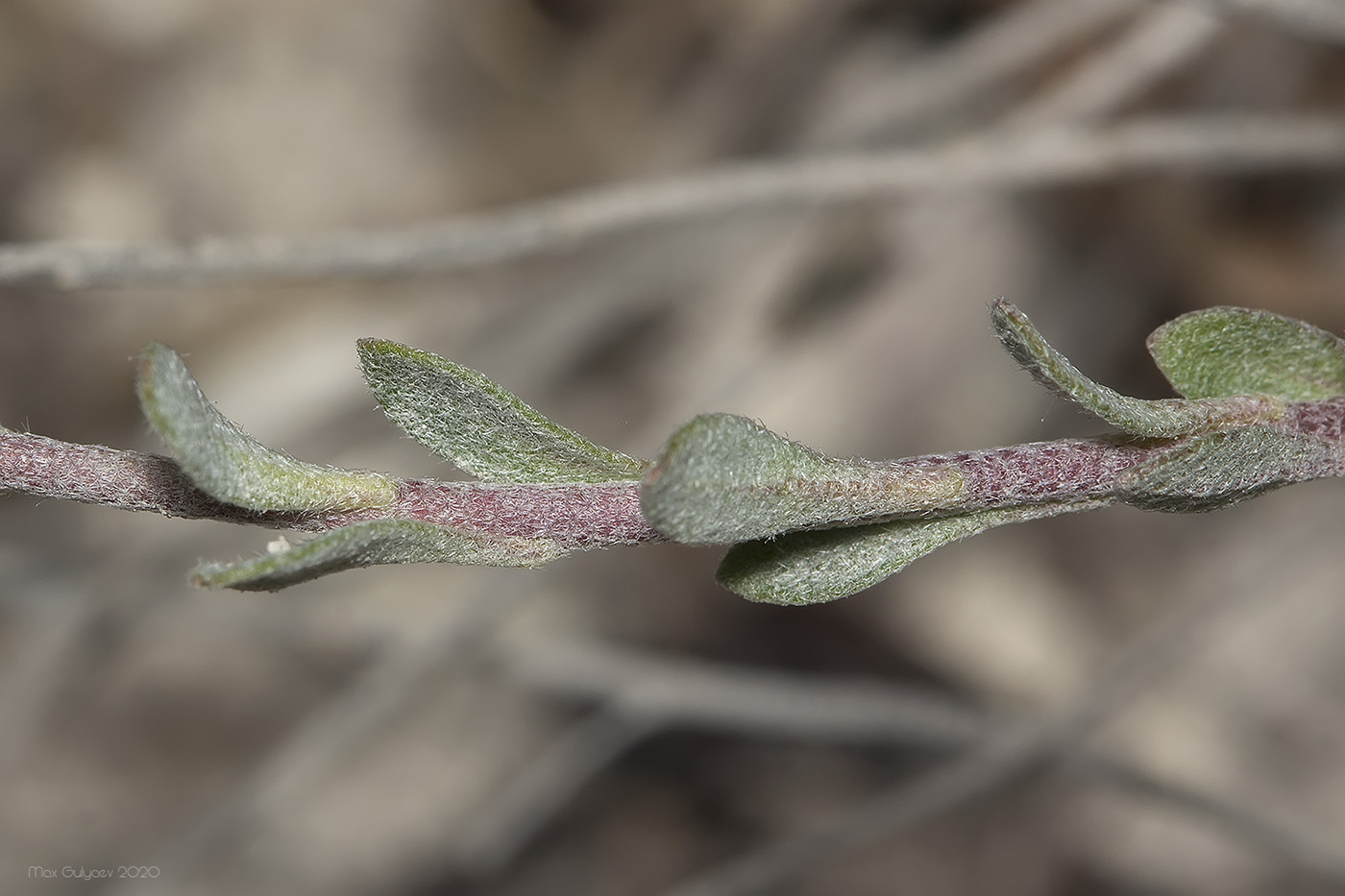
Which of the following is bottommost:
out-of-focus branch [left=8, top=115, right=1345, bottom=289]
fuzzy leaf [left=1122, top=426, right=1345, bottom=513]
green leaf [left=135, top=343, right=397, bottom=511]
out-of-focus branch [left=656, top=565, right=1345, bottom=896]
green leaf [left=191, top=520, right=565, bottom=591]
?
fuzzy leaf [left=1122, top=426, right=1345, bottom=513]

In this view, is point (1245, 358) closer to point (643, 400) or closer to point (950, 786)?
point (950, 786)

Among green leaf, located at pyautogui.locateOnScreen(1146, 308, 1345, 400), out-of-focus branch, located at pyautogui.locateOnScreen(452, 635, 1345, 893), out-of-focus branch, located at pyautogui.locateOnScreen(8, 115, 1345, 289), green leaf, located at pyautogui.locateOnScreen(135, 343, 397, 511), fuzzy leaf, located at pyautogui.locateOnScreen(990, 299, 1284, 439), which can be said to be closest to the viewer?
green leaf, located at pyautogui.locateOnScreen(135, 343, 397, 511)

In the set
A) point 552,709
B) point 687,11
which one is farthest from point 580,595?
point 687,11

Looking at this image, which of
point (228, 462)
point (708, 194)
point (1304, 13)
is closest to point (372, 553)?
point (228, 462)

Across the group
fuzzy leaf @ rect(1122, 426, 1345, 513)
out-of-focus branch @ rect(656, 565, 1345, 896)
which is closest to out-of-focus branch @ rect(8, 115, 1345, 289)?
out-of-focus branch @ rect(656, 565, 1345, 896)

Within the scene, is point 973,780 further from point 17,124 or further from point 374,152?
point 17,124

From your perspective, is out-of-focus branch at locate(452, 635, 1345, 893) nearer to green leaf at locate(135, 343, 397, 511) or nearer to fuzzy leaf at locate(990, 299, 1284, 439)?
fuzzy leaf at locate(990, 299, 1284, 439)

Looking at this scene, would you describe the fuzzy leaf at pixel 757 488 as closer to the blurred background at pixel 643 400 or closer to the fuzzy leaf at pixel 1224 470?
the fuzzy leaf at pixel 1224 470
